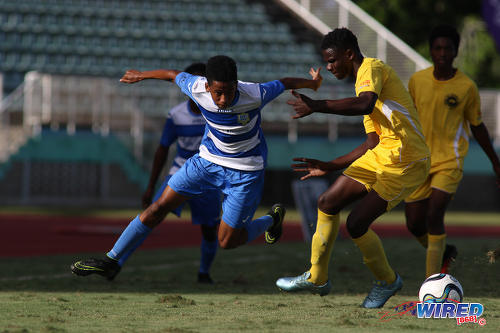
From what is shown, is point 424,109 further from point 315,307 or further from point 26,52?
point 26,52

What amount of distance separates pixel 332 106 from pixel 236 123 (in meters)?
1.04

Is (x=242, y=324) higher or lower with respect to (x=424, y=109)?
lower

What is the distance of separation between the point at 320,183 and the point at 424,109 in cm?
608

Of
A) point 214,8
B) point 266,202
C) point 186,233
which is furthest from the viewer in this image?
point 214,8

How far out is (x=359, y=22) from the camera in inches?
833

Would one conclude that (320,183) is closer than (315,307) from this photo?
No

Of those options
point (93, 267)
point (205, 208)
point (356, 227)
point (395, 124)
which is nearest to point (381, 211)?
point (356, 227)

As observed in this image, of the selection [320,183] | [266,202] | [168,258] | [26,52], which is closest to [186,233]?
[320,183]

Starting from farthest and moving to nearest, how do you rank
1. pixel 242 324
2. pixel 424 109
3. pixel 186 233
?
A: pixel 186 233, pixel 424 109, pixel 242 324

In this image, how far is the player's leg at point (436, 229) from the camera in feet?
20.9

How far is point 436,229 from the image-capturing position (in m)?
6.43

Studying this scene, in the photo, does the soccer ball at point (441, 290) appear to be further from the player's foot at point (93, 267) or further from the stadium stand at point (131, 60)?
the stadium stand at point (131, 60)

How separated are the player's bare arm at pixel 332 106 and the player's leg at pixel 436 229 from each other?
1693mm

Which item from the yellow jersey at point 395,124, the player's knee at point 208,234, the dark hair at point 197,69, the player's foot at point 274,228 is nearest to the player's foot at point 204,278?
the player's knee at point 208,234
